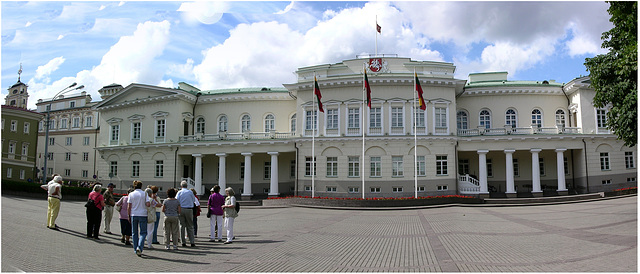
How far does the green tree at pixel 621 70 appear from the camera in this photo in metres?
14.0

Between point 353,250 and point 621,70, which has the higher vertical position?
point 621,70

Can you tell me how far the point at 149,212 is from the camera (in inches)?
440

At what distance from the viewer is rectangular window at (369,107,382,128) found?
34.0 meters

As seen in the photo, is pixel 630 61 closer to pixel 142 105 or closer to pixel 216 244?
pixel 216 244

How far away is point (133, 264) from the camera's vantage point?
9227mm

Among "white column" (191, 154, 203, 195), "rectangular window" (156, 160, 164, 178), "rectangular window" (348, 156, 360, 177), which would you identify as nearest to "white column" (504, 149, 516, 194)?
"rectangular window" (348, 156, 360, 177)

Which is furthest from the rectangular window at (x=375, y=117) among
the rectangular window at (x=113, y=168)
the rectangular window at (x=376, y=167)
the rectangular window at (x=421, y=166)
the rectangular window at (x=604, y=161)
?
the rectangular window at (x=113, y=168)

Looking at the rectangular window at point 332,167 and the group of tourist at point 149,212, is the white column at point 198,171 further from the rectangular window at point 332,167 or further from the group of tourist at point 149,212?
the group of tourist at point 149,212

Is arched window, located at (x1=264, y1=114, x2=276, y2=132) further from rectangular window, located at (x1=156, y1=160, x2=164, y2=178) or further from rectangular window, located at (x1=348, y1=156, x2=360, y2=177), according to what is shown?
rectangular window, located at (x1=156, y1=160, x2=164, y2=178)

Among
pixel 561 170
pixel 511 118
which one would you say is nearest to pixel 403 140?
pixel 511 118

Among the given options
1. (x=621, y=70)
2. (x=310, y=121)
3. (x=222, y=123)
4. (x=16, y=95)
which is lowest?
(x=621, y=70)

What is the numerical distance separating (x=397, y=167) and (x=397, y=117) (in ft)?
13.7

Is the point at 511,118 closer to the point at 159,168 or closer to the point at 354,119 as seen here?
the point at 354,119

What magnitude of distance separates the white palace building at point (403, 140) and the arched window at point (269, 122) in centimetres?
13
